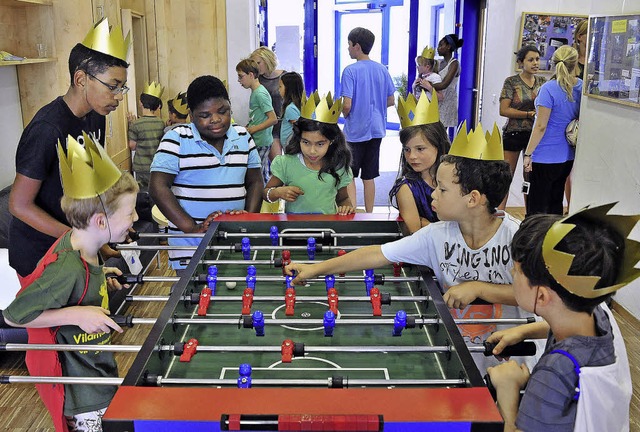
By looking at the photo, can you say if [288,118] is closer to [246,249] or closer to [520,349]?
[246,249]

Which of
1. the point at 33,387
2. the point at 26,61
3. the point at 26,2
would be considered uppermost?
the point at 26,2

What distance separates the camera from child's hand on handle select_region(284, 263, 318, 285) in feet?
6.86

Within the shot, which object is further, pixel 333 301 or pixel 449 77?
pixel 449 77

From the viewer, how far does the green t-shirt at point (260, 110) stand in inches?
223

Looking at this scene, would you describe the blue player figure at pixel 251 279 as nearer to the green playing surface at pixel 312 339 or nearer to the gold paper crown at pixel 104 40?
the green playing surface at pixel 312 339

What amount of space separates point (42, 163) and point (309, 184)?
1.23 meters

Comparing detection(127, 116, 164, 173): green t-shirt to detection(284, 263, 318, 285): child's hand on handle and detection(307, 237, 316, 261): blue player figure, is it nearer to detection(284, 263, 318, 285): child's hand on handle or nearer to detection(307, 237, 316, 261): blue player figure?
detection(307, 237, 316, 261): blue player figure

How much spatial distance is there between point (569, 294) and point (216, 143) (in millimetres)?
1852

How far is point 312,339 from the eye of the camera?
1.92m

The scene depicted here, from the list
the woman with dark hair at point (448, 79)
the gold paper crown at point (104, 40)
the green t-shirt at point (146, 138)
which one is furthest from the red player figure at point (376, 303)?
the woman with dark hair at point (448, 79)

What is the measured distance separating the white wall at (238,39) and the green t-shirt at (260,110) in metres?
1.09

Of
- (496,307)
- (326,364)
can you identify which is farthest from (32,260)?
(496,307)

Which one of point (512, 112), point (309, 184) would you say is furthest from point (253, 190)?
point (512, 112)

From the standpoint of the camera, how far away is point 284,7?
896 cm
